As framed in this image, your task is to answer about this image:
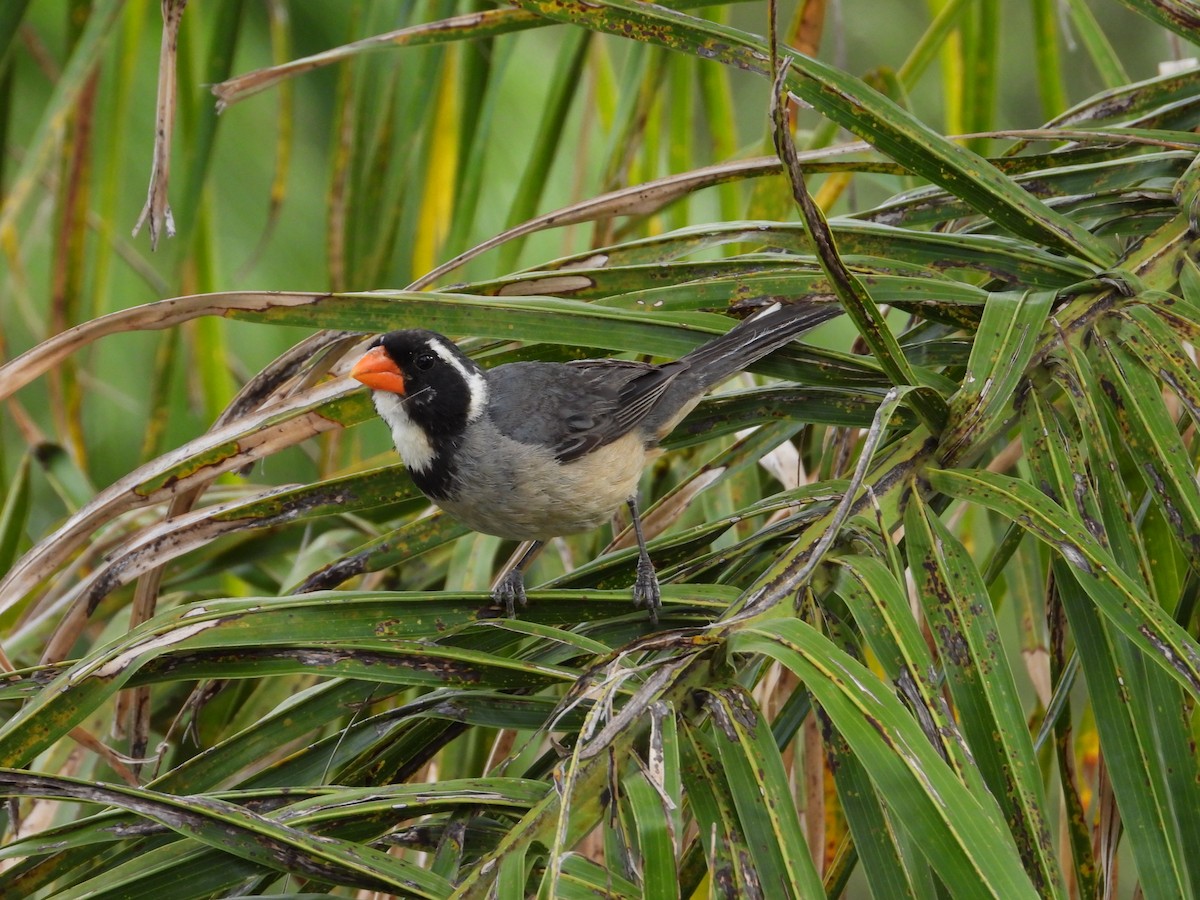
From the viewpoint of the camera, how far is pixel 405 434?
2.38m

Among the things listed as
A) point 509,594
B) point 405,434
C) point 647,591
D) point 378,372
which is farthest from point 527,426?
point 647,591

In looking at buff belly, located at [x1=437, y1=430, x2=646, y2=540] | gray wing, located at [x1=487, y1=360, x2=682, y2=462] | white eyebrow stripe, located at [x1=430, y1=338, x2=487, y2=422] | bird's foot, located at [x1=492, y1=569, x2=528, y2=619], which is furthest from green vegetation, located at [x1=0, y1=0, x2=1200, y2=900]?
white eyebrow stripe, located at [x1=430, y1=338, x2=487, y2=422]

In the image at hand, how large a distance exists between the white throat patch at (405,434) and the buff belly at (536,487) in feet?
0.23

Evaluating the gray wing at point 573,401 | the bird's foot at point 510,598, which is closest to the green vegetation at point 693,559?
the bird's foot at point 510,598

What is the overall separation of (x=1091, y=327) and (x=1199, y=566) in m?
0.43

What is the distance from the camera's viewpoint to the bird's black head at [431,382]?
7.84ft

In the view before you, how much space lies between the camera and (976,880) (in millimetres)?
976

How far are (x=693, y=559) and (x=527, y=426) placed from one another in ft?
2.56

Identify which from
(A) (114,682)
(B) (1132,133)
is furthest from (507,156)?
(A) (114,682)

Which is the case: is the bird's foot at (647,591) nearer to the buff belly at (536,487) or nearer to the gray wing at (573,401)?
the buff belly at (536,487)

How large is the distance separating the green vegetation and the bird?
0.16m

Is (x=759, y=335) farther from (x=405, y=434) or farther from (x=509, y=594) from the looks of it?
(x=405, y=434)

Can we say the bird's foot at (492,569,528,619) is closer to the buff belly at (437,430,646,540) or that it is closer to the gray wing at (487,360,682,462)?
the buff belly at (437,430,646,540)

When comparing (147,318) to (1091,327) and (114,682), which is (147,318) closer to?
(114,682)
